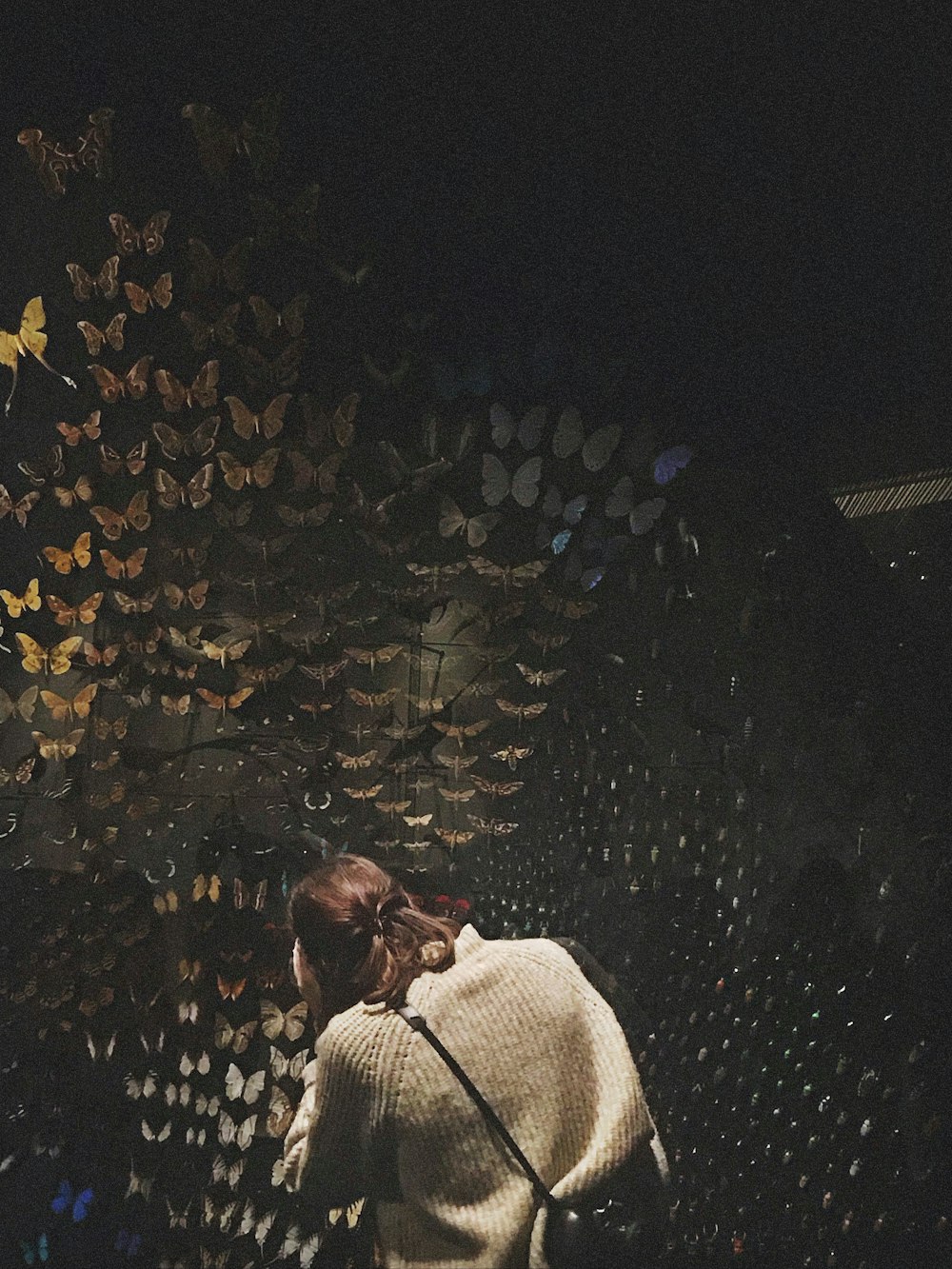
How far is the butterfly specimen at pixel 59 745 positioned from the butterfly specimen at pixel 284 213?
729mm

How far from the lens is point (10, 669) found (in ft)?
5.33

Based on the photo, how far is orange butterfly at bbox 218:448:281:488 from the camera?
64.2 inches

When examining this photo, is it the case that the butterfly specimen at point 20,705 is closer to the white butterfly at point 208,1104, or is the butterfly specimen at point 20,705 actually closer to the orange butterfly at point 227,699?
the orange butterfly at point 227,699

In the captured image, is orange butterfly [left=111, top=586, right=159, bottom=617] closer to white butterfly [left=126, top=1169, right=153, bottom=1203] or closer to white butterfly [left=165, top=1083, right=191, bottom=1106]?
white butterfly [left=165, top=1083, right=191, bottom=1106]

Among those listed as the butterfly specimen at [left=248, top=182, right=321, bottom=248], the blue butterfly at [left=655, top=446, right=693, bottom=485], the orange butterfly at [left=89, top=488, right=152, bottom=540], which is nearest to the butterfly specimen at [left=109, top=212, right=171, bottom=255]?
the butterfly specimen at [left=248, top=182, right=321, bottom=248]

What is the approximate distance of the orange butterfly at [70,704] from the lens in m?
1.62

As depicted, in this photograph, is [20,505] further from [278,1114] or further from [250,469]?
[278,1114]

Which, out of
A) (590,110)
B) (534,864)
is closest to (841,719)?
(534,864)

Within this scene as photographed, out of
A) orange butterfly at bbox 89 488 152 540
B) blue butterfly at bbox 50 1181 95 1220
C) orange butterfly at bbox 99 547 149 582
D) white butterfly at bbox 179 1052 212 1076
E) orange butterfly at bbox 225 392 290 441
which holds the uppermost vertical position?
orange butterfly at bbox 225 392 290 441

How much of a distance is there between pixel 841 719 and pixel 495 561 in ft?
1.79

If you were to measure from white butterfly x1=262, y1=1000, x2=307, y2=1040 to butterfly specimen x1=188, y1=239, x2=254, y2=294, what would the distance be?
0.97m

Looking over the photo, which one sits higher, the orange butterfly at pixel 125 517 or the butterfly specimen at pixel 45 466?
the butterfly specimen at pixel 45 466

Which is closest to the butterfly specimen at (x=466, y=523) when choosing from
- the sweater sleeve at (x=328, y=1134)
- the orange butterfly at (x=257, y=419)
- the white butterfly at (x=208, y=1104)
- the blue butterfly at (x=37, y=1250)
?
the orange butterfly at (x=257, y=419)

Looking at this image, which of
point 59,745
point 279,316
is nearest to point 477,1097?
point 59,745
